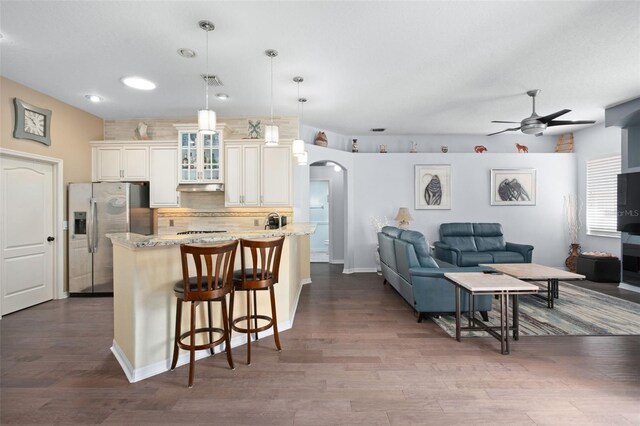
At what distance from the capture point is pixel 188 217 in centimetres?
536

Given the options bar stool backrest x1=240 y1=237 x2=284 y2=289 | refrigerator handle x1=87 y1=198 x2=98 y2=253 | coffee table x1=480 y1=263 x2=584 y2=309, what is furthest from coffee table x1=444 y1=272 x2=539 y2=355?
refrigerator handle x1=87 y1=198 x2=98 y2=253

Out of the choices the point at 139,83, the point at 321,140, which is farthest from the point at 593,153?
the point at 139,83

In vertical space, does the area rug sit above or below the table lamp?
below

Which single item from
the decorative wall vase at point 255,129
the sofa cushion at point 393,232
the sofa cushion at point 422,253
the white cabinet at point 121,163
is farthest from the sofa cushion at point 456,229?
the white cabinet at point 121,163

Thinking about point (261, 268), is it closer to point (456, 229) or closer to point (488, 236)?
point (456, 229)

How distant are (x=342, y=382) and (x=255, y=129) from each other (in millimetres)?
4274

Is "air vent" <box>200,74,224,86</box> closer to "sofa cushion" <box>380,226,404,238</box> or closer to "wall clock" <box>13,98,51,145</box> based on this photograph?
"wall clock" <box>13,98,51,145</box>

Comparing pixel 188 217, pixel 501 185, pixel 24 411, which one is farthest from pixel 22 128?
pixel 501 185

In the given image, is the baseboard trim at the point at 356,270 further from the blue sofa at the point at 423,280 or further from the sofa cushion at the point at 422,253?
the sofa cushion at the point at 422,253

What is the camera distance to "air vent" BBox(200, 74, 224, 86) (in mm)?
3729

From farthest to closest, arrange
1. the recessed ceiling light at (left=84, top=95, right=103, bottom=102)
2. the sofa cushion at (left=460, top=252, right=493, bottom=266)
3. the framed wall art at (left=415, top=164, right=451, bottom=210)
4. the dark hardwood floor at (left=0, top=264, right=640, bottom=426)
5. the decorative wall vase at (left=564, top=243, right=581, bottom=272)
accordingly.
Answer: the framed wall art at (left=415, top=164, right=451, bottom=210)
the decorative wall vase at (left=564, top=243, right=581, bottom=272)
the sofa cushion at (left=460, top=252, right=493, bottom=266)
the recessed ceiling light at (left=84, top=95, right=103, bottom=102)
the dark hardwood floor at (left=0, top=264, right=640, bottom=426)

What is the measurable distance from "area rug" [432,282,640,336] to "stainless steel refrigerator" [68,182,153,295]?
4.74 metres

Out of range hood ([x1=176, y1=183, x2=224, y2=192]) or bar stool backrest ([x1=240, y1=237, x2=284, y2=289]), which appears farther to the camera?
range hood ([x1=176, y1=183, x2=224, y2=192])

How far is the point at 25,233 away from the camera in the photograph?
13.5 ft
